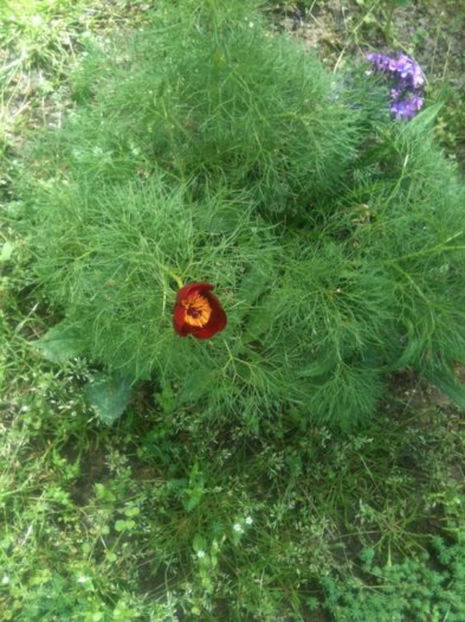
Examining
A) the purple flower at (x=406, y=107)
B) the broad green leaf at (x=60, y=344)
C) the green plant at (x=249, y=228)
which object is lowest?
the broad green leaf at (x=60, y=344)

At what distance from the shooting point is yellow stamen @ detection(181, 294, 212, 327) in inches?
57.5

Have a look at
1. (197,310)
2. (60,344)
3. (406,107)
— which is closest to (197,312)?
(197,310)

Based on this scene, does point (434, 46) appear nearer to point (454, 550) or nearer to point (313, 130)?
point (313, 130)

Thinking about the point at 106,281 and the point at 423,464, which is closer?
the point at 106,281

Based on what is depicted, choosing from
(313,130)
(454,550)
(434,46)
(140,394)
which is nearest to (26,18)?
(313,130)

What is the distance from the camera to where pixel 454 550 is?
2148 millimetres

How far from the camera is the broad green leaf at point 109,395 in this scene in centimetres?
201

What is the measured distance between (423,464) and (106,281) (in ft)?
3.89

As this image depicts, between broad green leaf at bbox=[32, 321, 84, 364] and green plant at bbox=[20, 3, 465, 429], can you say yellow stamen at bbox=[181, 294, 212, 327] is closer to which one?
green plant at bbox=[20, 3, 465, 429]

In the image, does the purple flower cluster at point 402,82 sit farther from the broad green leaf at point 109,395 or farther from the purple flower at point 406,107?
the broad green leaf at point 109,395

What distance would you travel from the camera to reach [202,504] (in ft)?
6.81

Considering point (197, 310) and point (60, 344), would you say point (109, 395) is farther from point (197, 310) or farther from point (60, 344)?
point (197, 310)

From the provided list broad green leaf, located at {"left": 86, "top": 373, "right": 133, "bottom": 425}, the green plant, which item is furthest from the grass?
the green plant

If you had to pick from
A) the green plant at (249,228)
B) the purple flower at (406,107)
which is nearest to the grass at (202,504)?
the green plant at (249,228)
